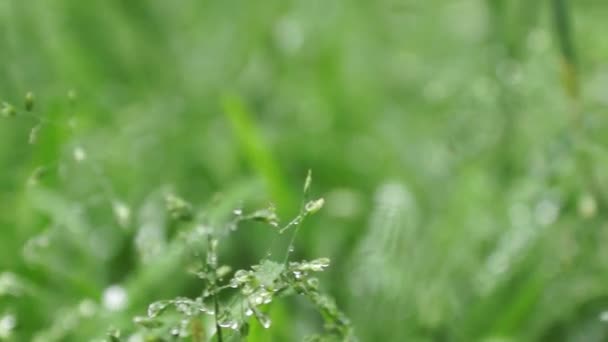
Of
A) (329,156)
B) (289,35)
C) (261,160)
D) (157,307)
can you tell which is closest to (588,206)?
(261,160)

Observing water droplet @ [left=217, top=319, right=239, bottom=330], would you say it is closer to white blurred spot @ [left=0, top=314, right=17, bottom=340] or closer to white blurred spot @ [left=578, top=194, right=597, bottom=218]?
white blurred spot @ [left=0, top=314, right=17, bottom=340]

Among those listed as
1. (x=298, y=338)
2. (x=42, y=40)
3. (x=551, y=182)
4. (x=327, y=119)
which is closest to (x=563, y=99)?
(x=551, y=182)

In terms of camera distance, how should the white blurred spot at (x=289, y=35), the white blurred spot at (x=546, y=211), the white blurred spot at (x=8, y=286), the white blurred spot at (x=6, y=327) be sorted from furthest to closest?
the white blurred spot at (x=289, y=35)
the white blurred spot at (x=546, y=211)
the white blurred spot at (x=8, y=286)
the white blurred spot at (x=6, y=327)

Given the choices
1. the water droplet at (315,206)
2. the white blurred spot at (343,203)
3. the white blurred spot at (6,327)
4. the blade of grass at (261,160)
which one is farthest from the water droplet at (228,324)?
the white blurred spot at (343,203)

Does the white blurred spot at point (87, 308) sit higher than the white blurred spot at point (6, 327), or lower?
higher

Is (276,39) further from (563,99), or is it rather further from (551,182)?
(551,182)

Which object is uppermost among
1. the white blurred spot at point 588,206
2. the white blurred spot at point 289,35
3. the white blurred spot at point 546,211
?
the white blurred spot at point 289,35

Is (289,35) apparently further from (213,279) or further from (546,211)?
(213,279)

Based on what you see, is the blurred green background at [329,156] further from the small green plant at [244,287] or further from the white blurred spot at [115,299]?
the small green plant at [244,287]
